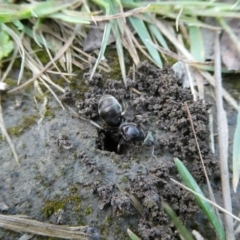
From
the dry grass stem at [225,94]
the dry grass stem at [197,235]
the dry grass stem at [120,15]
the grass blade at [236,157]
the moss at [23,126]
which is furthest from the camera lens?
the dry grass stem at [120,15]

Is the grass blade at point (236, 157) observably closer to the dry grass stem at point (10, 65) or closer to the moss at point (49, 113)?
the moss at point (49, 113)

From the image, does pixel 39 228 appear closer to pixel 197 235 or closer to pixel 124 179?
pixel 124 179

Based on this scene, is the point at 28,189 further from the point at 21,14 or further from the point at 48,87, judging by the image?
the point at 21,14

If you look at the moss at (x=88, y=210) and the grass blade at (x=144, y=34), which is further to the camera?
the grass blade at (x=144, y=34)

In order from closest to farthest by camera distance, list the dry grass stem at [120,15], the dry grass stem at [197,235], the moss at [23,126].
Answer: the dry grass stem at [197,235] < the moss at [23,126] < the dry grass stem at [120,15]

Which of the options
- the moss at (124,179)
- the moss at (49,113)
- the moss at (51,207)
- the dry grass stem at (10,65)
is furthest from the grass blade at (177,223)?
the dry grass stem at (10,65)

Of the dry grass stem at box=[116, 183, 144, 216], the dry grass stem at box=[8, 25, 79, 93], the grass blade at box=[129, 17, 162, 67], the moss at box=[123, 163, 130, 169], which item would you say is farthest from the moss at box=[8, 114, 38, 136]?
the grass blade at box=[129, 17, 162, 67]

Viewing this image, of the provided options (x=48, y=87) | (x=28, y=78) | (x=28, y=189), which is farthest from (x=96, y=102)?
(x=28, y=189)
